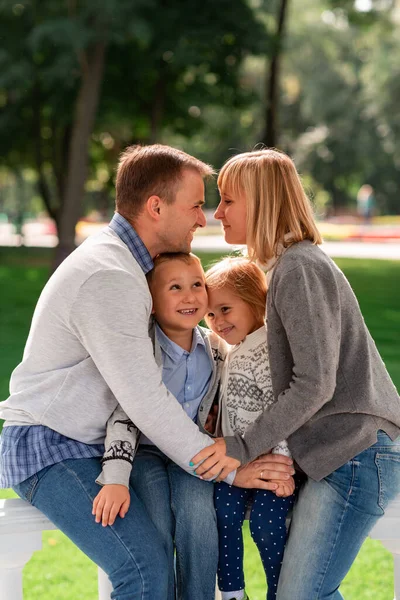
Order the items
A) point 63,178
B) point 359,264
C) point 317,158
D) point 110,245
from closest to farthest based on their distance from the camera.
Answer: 1. point 110,245
2. point 359,264
3. point 63,178
4. point 317,158

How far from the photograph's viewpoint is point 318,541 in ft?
9.06

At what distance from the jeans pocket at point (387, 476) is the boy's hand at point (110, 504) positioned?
0.86 metres

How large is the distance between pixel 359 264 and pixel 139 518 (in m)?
16.5

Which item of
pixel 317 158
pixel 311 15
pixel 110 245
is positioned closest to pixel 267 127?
pixel 311 15

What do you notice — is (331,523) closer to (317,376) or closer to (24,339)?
(317,376)

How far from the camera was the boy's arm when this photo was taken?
2734mm

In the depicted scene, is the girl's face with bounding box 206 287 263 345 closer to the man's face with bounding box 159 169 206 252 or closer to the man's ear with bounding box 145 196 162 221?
the man's face with bounding box 159 169 206 252

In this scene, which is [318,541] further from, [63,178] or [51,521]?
[63,178]

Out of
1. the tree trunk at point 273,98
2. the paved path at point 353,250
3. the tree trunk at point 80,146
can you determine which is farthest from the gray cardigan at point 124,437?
the tree trunk at point 273,98

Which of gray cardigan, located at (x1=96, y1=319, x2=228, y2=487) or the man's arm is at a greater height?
the man's arm

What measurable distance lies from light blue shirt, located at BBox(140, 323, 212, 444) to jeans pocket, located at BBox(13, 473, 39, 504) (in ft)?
1.51

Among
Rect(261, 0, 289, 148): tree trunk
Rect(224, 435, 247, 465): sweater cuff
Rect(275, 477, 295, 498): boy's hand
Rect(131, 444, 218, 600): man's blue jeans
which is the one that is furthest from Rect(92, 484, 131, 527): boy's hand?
Rect(261, 0, 289, 148): tree trunk

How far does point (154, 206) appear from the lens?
3045 mm

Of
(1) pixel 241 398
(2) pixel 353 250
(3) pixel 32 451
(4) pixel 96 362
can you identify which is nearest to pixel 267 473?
(1) pixel 241 398
